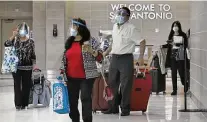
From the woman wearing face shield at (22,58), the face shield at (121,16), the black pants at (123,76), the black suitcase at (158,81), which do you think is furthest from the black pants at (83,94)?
the black suitcase at (158,81)

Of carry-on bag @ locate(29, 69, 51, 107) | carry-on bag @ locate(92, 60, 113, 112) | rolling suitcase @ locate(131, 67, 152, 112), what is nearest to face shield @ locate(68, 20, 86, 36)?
carry-on bag @ locate(92, 60, 113, 112)

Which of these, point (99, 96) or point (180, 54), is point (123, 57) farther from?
point (180, 54)

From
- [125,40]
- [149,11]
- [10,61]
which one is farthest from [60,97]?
[149,11]

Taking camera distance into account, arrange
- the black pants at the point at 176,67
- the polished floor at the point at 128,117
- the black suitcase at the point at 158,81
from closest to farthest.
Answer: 1. the polished floor at the point at 128,117
2. the black pants at the point at 176,67
3. the black suitcase at the point at 158,81

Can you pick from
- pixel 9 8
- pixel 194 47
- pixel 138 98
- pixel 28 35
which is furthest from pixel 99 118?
pixel 9 8

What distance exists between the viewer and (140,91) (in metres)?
8.51

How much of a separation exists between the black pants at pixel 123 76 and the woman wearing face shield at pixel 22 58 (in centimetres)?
191

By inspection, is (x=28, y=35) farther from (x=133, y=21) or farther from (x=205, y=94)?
(x=133, y=21)

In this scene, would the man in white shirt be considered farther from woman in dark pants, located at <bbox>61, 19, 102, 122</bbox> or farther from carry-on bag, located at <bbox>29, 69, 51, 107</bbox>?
carry-on bag, located at <bbox>29, 69, 51, 107</bbox>

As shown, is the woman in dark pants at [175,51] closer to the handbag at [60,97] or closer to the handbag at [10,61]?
the handbag at [10,61]

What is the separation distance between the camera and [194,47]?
1027 centimetres

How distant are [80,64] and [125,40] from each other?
86.1 inches

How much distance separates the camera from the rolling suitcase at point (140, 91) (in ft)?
27.9

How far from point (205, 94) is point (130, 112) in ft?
4.80
